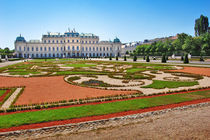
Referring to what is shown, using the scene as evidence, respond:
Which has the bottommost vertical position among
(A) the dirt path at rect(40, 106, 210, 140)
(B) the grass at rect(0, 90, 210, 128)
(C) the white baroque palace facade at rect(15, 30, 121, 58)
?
(A) the dirt path at rect(40, 106, 210, 140)

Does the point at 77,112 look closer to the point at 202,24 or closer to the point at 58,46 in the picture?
the point at 202,24

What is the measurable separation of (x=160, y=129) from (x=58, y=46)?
91375 mm

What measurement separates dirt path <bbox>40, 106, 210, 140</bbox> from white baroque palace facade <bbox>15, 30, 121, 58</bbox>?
275 feet

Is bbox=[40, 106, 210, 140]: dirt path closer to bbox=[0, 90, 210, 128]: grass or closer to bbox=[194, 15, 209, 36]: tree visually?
bbox=[0, 90, 210, 128]: grass

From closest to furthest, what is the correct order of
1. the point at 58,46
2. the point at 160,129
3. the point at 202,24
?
the point at 160,129
the point at 202,24
the point at 58,46

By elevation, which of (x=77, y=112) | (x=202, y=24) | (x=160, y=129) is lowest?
(x=160, y=129)

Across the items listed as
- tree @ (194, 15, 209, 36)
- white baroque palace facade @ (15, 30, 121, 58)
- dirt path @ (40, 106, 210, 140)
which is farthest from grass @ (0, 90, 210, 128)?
white baroque palace facade @ (15, 30, 121, 58)

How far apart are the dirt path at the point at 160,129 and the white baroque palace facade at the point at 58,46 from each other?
83.7 m

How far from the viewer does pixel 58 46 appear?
90.2 meters

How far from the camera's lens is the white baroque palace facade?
8525 centimetres

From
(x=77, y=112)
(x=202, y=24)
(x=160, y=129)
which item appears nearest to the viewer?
(x=160, y=129)

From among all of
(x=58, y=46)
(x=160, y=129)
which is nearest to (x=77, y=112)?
(x=160, y=129)

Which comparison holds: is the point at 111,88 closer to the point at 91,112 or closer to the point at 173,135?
the point at 91,112

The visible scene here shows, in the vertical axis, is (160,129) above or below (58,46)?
below
